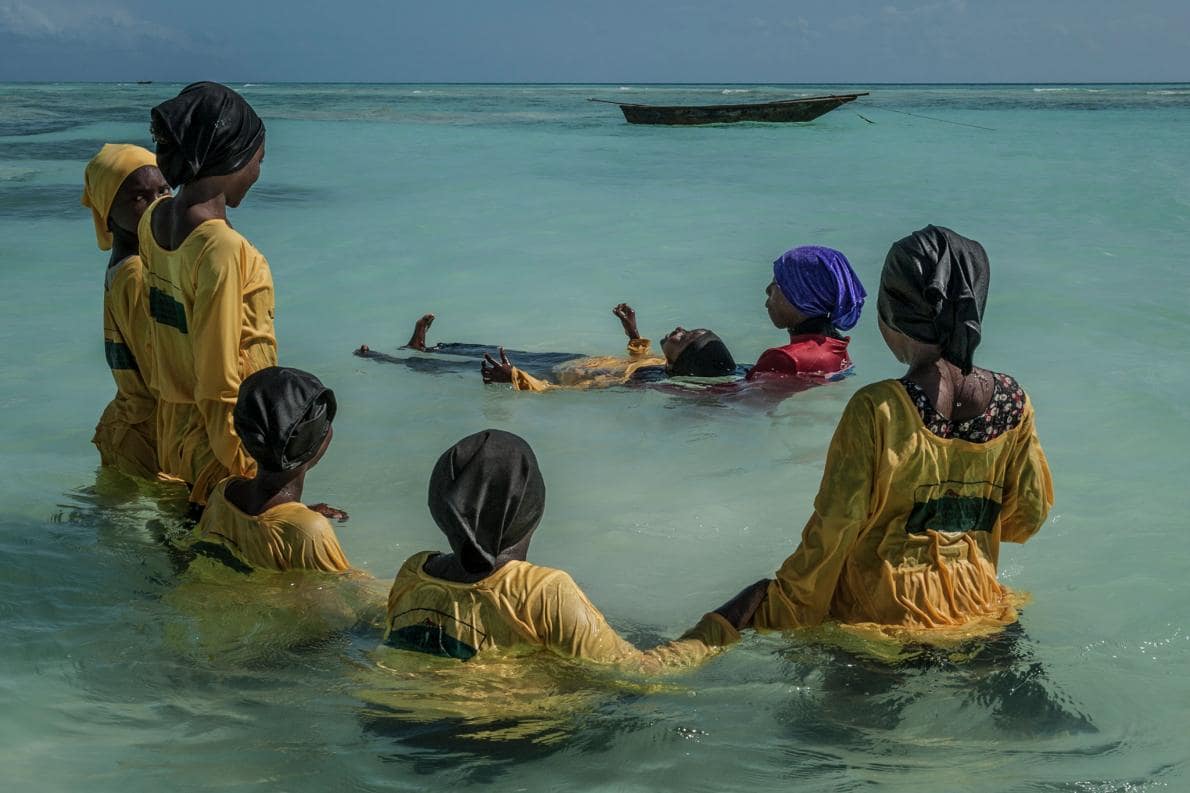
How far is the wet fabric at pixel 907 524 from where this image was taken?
2.99 meters

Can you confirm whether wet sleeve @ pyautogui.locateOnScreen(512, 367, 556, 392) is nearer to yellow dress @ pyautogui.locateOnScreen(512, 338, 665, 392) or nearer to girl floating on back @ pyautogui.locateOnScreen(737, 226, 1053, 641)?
yellow dress @ pyautogui.locateOnScreen(512, 338, 665, 392)

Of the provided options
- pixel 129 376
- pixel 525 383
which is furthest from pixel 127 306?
pixel 525 383

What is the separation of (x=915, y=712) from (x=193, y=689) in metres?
2.13

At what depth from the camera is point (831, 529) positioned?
3.08m

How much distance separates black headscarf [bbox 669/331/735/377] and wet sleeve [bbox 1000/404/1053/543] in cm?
330

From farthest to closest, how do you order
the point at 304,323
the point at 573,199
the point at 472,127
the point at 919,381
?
the point at 472,127
the point at 573,199
the point at 304,323
the point at 919,381

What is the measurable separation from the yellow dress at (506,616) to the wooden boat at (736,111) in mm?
29230

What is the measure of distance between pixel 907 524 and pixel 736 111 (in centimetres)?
3038

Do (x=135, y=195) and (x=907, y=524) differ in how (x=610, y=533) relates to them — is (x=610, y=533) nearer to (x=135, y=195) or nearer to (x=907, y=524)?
Result: (x=907, y=524)

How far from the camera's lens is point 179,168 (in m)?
3.70

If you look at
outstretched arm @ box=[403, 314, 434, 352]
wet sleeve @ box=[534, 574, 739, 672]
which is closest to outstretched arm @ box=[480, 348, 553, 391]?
outstretched arm @ box=[403, 314, 434, 352]

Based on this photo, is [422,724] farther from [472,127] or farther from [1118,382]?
[472,127]

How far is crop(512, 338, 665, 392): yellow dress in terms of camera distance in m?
6.83

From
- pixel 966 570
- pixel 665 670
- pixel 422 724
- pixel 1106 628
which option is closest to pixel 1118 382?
pixel 1106 628
